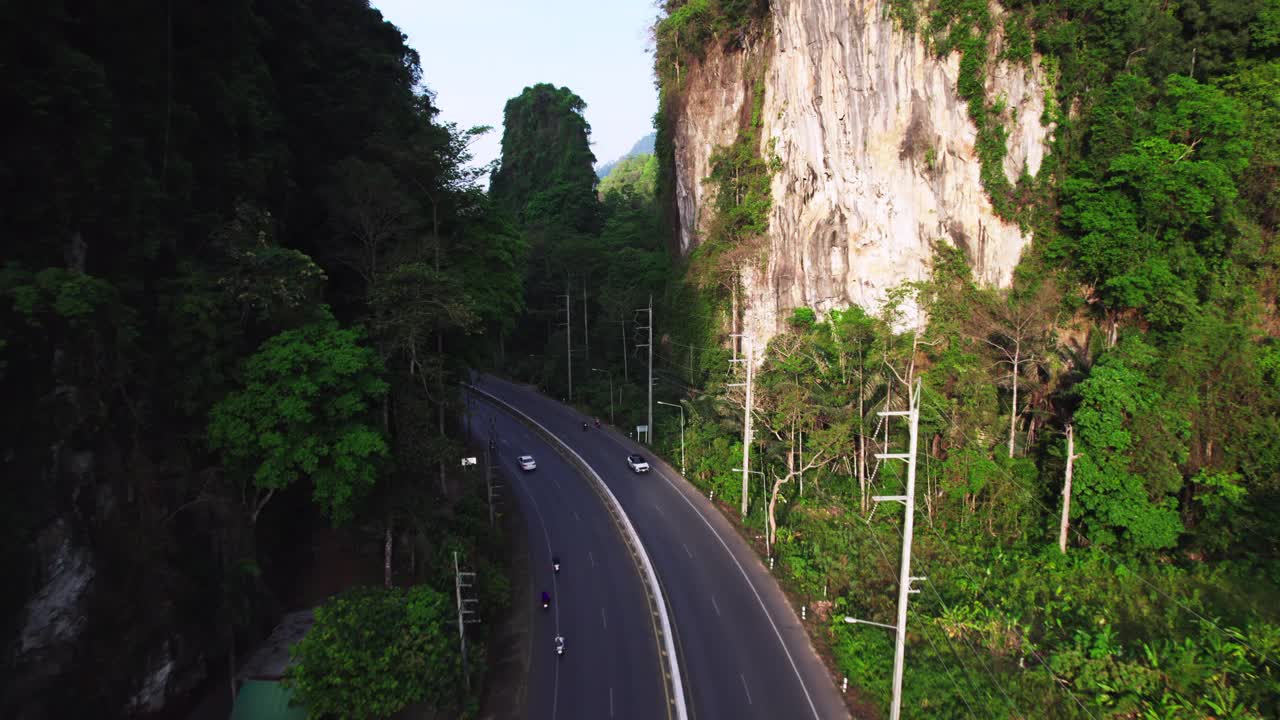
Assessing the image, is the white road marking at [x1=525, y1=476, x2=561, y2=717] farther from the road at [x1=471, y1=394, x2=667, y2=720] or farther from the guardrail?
the guardrail

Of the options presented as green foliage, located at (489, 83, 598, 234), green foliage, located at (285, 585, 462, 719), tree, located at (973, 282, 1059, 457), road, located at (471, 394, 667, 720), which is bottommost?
road, located at (471, 394, 667, 720)

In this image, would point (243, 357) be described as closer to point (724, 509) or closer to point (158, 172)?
point (158, 172)

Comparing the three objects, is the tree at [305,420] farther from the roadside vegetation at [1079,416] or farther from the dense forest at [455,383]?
the roadside vegetation at [1079,416]

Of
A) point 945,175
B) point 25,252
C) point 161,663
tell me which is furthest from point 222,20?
point 945,175

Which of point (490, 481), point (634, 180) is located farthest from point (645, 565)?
point (634, 180)

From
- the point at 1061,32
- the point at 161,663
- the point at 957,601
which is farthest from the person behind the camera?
the point at 1061,32

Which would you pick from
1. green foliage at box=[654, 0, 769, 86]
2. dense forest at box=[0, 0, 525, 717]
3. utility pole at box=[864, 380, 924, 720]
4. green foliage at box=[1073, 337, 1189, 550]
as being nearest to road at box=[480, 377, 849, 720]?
utility pole at box=[864, 380, 924, 720]
